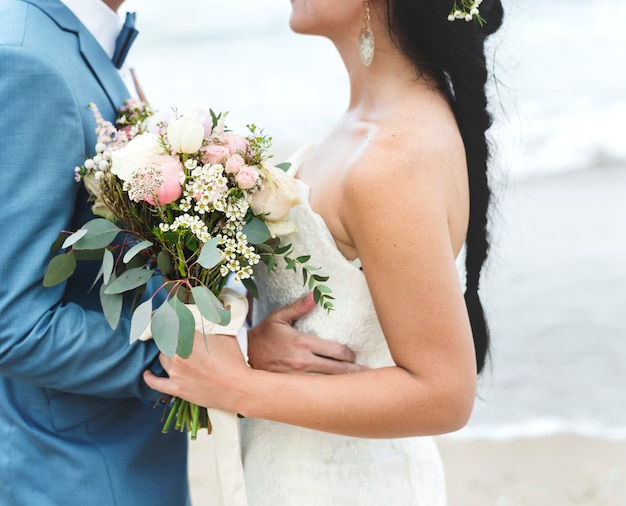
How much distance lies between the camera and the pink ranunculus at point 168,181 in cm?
173

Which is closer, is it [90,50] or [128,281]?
[128,281]

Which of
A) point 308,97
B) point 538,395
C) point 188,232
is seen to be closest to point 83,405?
point 188,232

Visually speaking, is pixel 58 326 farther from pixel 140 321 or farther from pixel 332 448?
pixel 332 448

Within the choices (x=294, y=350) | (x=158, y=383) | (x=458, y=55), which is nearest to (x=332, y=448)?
(x=294, y=350)

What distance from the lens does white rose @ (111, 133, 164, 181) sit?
5.77 ft

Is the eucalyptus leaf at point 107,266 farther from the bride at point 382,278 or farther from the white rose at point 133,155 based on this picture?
the bride at point 382,278

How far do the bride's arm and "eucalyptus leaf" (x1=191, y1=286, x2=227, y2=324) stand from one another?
269mm

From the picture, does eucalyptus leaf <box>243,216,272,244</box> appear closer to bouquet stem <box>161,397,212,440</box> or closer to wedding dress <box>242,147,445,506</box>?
wedding dress <box>242,147,445,506</box>

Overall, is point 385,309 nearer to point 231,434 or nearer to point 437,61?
point 231,434

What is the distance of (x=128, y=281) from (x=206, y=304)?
208mm

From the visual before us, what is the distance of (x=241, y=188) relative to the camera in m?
1.83

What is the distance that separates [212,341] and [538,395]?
398 centimetres

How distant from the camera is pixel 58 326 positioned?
193 centimetres

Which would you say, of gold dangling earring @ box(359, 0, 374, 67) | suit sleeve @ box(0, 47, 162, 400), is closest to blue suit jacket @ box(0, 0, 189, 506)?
suit sleeve @ box(0, 47, 162, 400)
